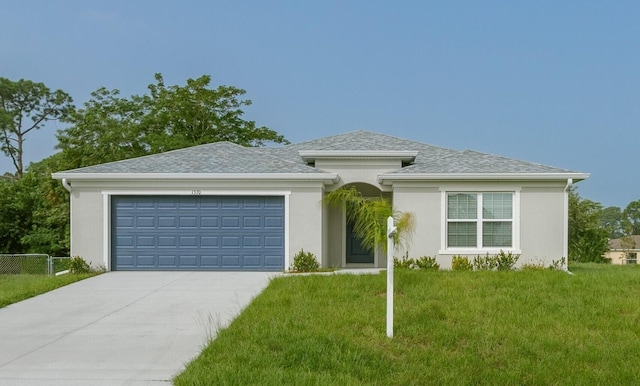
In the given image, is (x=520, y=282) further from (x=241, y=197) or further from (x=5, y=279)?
(x=5, y=279)

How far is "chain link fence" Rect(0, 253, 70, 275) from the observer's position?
18.0 meters

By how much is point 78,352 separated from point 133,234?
9394mm

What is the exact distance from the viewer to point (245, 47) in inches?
914

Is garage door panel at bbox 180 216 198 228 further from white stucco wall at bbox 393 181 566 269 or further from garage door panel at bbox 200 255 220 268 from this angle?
white stucco wall at bbox 393 181 566 269

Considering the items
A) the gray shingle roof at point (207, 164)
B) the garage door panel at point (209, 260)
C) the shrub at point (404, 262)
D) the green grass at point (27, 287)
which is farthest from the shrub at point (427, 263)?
the green grass at point (27, 287)

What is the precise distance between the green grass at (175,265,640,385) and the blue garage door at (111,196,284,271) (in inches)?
190

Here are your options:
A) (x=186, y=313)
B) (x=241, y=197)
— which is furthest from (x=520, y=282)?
(x=241, y=197)

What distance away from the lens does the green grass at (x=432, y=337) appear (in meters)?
6.62

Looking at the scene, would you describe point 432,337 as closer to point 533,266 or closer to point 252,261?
point 252,261

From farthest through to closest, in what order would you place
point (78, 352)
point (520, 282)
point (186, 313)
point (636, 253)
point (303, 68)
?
point (636, 253), point (303, 68), point (520, 282), point (186, 313), point (78, 352)

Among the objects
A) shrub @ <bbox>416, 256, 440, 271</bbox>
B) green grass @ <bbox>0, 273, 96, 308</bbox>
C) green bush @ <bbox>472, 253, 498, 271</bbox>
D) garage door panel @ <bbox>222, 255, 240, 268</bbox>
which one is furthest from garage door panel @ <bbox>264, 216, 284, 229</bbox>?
green bush @ <bbox>472, 253, 498, 271</bbox>

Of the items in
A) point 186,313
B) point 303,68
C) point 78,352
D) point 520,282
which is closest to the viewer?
point 78,352

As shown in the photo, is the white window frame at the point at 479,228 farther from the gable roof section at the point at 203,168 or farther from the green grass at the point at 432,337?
the green grass at the point at 432,337

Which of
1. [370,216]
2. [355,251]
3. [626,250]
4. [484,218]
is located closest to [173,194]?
[370,216]
